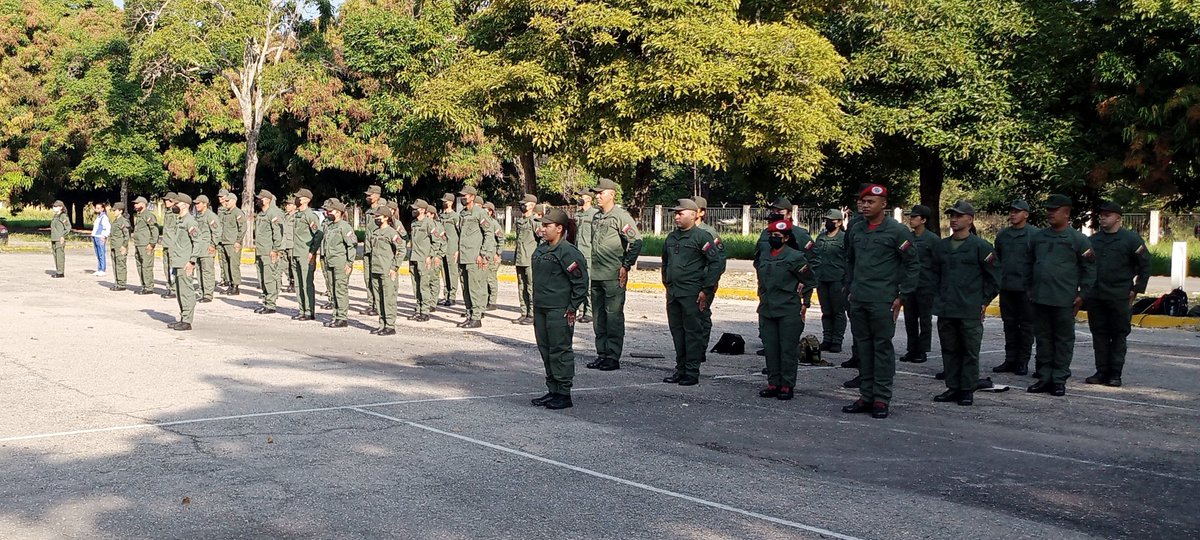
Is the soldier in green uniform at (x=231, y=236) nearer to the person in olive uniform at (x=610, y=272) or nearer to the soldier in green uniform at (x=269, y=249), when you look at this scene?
the soldier in green uniform at (x=269, y=249)

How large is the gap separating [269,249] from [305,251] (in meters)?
1.38

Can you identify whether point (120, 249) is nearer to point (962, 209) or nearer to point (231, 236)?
Result: point (231, 236)

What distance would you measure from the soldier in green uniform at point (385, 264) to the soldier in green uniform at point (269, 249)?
3664 millimetres

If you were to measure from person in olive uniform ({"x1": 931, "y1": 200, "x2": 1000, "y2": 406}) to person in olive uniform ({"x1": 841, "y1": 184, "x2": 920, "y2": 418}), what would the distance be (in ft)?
2.69

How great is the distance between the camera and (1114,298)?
458 inches

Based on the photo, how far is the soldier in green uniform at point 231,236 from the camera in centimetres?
2131

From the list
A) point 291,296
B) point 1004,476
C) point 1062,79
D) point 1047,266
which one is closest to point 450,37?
point 291,296

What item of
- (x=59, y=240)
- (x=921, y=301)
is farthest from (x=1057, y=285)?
(x=59, y=240)

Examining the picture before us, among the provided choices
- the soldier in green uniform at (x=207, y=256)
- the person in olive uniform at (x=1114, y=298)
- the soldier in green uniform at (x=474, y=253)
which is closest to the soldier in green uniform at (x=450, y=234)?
the soldier in green uniform at (x=474, y=253)

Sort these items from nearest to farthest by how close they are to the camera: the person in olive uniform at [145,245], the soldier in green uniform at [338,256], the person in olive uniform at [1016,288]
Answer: the person in olive uniform at [1016,288], the soldier in green uniform at [338,256], the person in olive uniform at [145,245]

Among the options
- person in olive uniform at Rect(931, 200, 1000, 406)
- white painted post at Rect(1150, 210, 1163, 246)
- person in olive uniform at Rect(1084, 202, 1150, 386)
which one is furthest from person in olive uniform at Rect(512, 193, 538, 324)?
white painted post at Rect(1150, 210, 1163, 246)

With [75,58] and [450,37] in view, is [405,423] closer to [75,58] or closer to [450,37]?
[450,37]

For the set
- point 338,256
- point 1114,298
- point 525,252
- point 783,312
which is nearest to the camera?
point 783,312

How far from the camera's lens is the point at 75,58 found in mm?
46469
